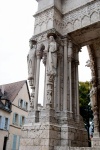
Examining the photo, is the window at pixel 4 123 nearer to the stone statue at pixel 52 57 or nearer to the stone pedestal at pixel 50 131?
the stone pedestal at pixel 50 131

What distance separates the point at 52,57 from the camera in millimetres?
6922

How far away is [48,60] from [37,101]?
142cm

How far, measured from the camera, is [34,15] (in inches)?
324

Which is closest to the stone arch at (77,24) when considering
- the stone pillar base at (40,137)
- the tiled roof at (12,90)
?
the stone pillar base at (40,137)

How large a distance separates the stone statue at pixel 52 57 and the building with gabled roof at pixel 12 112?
1598cm

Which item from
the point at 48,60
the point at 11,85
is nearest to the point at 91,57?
the point at 48,60

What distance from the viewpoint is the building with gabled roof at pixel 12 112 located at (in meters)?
22.1

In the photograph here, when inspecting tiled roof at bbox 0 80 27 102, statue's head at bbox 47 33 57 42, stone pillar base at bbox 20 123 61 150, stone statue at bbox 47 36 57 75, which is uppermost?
tiled roof at bbox 0 80 27 102

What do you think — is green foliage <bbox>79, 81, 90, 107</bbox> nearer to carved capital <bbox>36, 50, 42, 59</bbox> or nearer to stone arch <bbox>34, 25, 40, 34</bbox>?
stone arch <bbox>34, 25, 40, 34</bbox>

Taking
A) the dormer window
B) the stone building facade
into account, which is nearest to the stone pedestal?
the stone building facade

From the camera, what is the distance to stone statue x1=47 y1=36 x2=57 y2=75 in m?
6.75

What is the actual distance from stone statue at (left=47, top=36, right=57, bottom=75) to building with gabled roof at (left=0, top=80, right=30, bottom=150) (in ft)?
52.4

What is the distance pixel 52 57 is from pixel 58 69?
599mm

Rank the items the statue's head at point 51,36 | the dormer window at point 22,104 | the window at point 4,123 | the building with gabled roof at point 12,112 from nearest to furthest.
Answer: the statue's head at point 51,36, the window at point 4,123, the building with gabled roof at point 12,112, the dormer window at point 22,104
